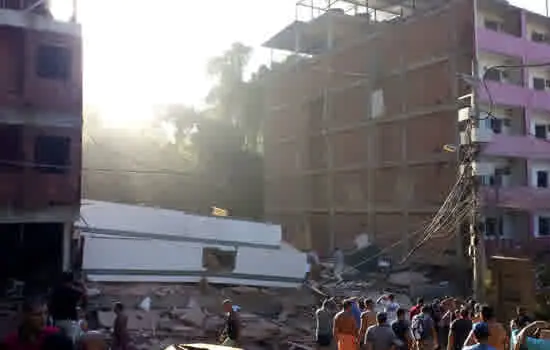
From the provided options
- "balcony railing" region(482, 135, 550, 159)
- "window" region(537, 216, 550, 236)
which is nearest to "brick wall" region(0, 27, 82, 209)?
"balcony railing" region(482, 135, 550, 159)

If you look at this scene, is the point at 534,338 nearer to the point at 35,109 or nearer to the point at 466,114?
the point at 466,114

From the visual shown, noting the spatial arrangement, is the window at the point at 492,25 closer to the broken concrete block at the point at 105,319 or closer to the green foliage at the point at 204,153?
the green foliage at the point at 204,153

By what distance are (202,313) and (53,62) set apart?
879 centimetres

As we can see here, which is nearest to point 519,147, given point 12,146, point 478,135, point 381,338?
point 478,135

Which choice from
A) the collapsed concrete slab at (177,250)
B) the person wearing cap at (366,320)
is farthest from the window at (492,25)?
the person wearing cap at (366,320)

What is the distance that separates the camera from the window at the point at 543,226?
30.2 m

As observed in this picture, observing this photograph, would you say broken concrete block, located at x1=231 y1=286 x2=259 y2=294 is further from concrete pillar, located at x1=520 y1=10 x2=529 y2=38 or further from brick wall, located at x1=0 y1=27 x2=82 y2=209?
concrete pillar, located at x1=520 y1=10 x2=529 y2=38

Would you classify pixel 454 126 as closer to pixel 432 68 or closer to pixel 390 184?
pixel 432 68

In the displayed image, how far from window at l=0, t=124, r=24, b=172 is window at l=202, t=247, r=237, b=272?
7373 millimetres

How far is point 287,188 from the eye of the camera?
43.0 metres

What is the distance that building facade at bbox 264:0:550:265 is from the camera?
2858 cm

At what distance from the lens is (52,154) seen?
17.9 m

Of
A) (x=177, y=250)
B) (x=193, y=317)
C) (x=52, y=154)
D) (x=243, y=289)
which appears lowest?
(x=193, y=317)

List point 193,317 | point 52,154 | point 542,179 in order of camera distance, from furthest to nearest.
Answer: point 542,179 < point 52,154 < point 193,317
